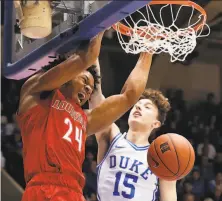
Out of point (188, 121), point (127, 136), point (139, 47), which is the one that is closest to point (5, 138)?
point (188, 121)

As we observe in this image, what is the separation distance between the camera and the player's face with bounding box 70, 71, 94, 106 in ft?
10.1

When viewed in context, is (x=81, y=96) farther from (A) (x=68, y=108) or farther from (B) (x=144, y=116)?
(B) (x=144, y=116)

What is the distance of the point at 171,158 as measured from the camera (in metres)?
3.45

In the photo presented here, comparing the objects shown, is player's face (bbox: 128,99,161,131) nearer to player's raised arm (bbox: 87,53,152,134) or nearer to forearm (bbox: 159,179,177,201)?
forearm (bbox: 159,179,177,201)

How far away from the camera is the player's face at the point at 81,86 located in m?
3.09

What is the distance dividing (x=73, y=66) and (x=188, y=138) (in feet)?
19.4

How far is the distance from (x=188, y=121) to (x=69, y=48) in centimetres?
624

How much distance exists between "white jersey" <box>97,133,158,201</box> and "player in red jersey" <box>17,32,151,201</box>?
82cm

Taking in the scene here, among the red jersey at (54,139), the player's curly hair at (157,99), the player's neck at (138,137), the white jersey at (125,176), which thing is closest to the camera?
the red jersey at (54,139)

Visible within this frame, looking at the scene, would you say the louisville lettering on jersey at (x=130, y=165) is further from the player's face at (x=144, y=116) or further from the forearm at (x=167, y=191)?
the player's face at (x=144, y=116)

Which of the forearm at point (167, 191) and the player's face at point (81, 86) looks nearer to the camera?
the player's face at point (81, 86)

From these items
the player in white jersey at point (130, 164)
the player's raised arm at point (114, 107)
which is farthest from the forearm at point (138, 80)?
the player in white jersey at point (130, 164)

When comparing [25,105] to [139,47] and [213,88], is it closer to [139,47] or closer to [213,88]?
[139,47]

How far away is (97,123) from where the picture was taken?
3.28 m
